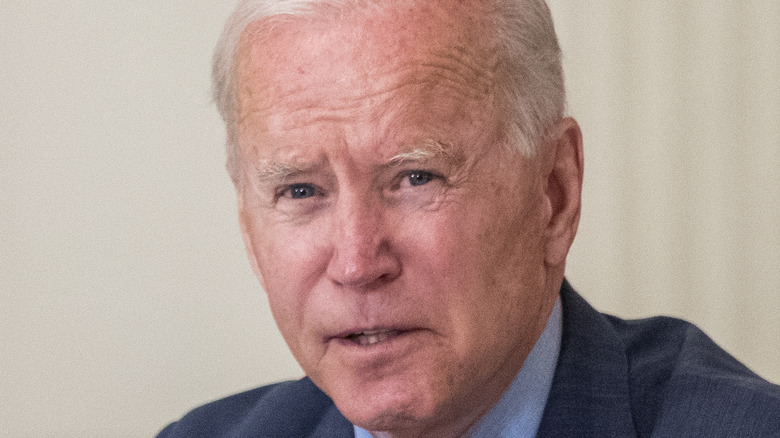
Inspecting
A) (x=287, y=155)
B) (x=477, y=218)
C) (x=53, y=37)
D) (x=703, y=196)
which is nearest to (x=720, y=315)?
(x=703, y=196)

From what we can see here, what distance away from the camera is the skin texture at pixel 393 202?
4.42 ft

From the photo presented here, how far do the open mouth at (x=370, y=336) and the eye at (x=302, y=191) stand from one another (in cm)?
21

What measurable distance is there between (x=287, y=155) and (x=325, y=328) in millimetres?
253

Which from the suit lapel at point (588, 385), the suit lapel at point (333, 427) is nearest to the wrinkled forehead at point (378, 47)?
the suit lapel at point (588, 385)

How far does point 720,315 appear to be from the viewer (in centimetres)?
281

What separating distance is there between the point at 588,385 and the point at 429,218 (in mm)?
390

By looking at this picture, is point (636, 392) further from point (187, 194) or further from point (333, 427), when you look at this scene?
point (187, 194)

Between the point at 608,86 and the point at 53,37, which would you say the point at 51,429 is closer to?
the point at 53,37

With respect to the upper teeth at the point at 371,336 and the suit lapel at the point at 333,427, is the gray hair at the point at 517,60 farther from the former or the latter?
the suit lapel at the point at 333,427

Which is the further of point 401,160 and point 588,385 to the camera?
point 588,385

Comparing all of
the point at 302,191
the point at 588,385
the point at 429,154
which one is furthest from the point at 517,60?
the point at 588,385

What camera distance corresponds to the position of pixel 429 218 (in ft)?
4.54

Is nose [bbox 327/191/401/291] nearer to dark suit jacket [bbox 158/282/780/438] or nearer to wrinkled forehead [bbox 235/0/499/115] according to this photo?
wrinkled forehead [bbox 235/0/499/115]

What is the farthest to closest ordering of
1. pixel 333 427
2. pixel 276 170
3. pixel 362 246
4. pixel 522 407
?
pixel 333 427 < pixel 522 407 < pixel 276 170 < pixel 362 246
